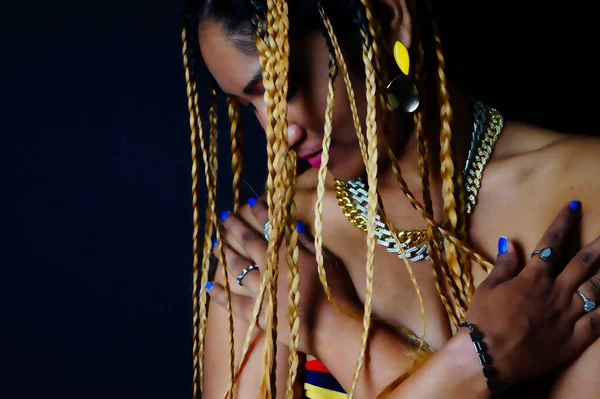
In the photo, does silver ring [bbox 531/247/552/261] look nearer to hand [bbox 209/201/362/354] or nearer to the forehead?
hand [bbox 209/201/362/354]

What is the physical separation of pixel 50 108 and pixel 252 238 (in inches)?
30.1

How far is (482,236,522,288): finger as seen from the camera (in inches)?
41.7

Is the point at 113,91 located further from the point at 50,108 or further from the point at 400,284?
the point at 400,284

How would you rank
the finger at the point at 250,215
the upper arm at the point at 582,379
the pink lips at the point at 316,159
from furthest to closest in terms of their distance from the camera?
the finger at the point at 250,215 → the pink lips at the point at 316,159 → the upper arm at the point at 582,379

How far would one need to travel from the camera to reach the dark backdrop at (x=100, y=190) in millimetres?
1693

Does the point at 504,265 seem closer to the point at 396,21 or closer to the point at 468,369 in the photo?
the point at 468,369

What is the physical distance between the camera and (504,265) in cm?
108

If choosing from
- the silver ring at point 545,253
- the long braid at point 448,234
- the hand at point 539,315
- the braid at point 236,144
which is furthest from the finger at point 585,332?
the braid at point 236,144

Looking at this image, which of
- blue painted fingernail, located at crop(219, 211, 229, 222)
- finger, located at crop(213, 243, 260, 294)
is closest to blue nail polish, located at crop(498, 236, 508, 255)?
finger, located at crop(213, 243, 260, 294)

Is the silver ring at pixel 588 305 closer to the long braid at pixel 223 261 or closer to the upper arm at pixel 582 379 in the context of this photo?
the upper arm at pixel 582 379

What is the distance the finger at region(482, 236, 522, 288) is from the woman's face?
0.31 m

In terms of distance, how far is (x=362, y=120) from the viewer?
1.17 metres

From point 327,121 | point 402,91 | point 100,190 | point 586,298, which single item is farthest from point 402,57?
point 100,190

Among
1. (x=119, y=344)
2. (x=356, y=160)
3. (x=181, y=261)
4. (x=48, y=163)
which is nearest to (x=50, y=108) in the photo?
(x=48, y=163)
